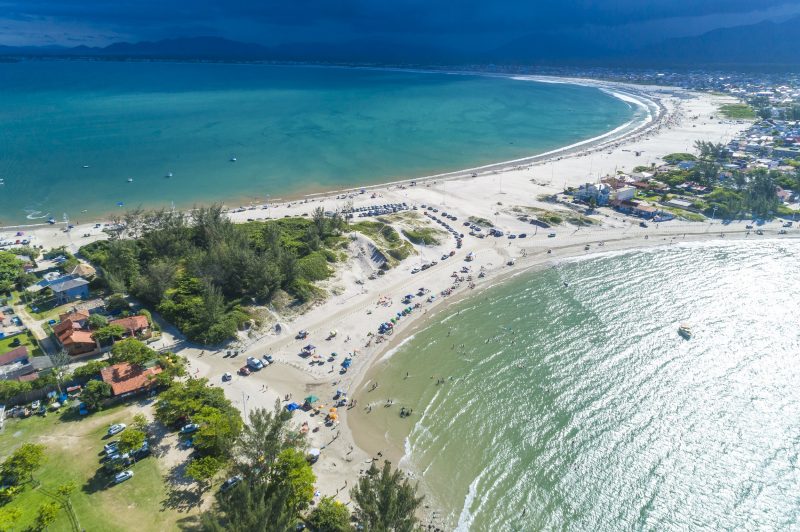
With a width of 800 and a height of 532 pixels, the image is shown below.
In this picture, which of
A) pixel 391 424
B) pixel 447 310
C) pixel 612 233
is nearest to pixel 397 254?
pixel 447 310

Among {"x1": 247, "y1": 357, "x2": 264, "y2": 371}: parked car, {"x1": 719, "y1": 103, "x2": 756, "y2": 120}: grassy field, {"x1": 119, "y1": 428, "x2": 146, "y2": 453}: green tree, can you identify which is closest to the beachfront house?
{"x1": 247, "y1": 357, "x2": 264, "y2": 371}: parked car

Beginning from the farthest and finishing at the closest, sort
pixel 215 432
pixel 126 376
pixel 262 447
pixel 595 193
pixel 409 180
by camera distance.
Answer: pixel 409 180
pixel 595 193
pixel 126 376
pixel 215 432
pixel 262 447

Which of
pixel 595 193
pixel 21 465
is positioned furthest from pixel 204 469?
pixel 595 193

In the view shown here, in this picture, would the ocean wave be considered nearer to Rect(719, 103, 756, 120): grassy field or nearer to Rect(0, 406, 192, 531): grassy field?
Rect(0, 406, 192, 531): grassy field

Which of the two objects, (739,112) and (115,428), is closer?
(115,428)

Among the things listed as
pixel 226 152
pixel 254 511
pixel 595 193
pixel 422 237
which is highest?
pixel 254 511

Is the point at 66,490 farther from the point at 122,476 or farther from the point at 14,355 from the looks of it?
the point at 14,355
